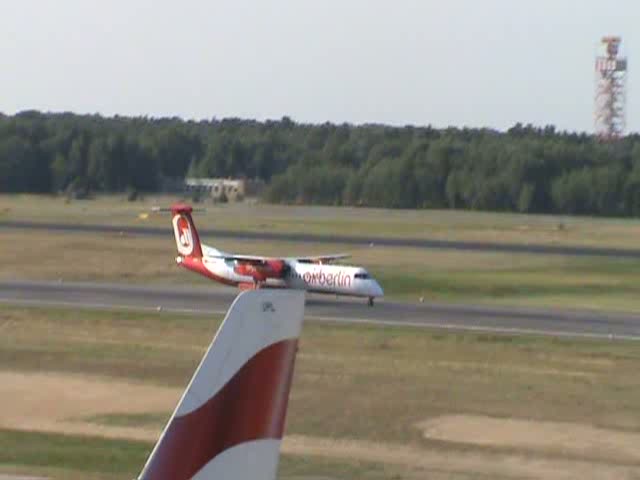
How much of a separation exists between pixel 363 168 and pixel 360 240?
6498cm

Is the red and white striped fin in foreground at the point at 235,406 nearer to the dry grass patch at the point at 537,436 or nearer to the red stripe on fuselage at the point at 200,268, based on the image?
the dry grass patch at the point at 537,436

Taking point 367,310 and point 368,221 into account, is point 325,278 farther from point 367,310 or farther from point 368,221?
point 368,221

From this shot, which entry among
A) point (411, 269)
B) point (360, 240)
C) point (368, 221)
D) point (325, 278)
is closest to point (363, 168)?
point (368, 221)

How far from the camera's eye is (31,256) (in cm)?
7569

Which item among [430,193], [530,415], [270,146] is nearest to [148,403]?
[530,415]

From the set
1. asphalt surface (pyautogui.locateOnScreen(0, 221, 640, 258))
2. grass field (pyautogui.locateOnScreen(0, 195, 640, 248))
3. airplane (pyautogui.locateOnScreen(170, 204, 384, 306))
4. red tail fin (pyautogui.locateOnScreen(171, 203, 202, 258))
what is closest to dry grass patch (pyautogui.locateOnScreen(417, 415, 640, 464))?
airplane (pyautogui.locateOnScreen(170, 204, 384, 306))

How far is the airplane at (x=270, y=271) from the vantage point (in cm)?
5672

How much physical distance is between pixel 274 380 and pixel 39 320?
39.6 m

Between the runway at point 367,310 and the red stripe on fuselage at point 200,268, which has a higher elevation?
the red stripe on fuselage at point 200,268

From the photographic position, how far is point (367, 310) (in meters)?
54.3

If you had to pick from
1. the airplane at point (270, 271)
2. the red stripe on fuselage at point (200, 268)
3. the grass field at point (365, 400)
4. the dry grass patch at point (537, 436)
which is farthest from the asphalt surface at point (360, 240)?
the dry grass patch at point (537, 436)

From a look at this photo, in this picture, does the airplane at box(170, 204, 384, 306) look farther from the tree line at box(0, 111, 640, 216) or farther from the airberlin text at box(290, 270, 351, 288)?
the tree line at box(0, 111, 640, 216)

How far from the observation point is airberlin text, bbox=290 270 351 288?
56844 millimetres

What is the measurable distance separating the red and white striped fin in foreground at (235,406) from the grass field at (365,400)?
12675 mm
